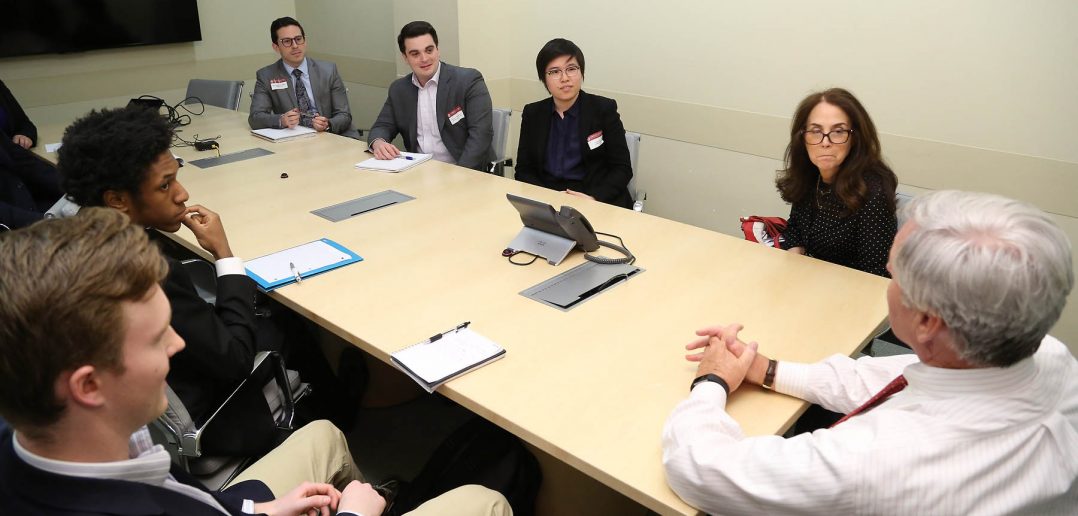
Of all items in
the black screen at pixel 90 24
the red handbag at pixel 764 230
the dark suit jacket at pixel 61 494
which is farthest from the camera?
the black screen at pixel 90 24

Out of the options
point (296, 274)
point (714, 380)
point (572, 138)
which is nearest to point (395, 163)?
point (572, 138)

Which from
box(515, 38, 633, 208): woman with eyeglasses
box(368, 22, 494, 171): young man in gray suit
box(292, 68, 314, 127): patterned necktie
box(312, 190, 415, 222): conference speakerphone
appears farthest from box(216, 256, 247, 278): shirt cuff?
box(292, 68, 314, 127): patterned necktie

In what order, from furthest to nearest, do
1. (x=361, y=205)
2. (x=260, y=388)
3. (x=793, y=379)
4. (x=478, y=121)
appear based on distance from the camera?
(x=478, y=121)
(x=361, y=205)
(x=260, y=388)
(x=793, y=379)

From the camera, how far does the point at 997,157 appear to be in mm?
3096

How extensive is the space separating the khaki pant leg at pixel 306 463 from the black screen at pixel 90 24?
5.04 m

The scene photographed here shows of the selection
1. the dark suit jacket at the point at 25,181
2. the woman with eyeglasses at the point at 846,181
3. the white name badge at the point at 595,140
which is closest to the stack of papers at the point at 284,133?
the dark suit jacket at the point at 25,181

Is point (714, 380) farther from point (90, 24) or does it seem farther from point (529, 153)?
point (90, 24)

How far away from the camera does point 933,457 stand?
0.97 meters

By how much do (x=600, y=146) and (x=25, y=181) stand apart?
305cm

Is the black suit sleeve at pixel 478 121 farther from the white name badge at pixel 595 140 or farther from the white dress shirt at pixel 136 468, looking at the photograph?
the white dress shirt at pixel 136 468

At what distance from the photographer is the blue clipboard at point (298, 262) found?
81.2 inches

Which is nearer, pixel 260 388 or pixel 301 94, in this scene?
pixel 260 388

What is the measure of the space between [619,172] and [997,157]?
1740mm

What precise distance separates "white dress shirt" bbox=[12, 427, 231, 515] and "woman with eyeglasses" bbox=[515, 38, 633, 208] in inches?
93.2
